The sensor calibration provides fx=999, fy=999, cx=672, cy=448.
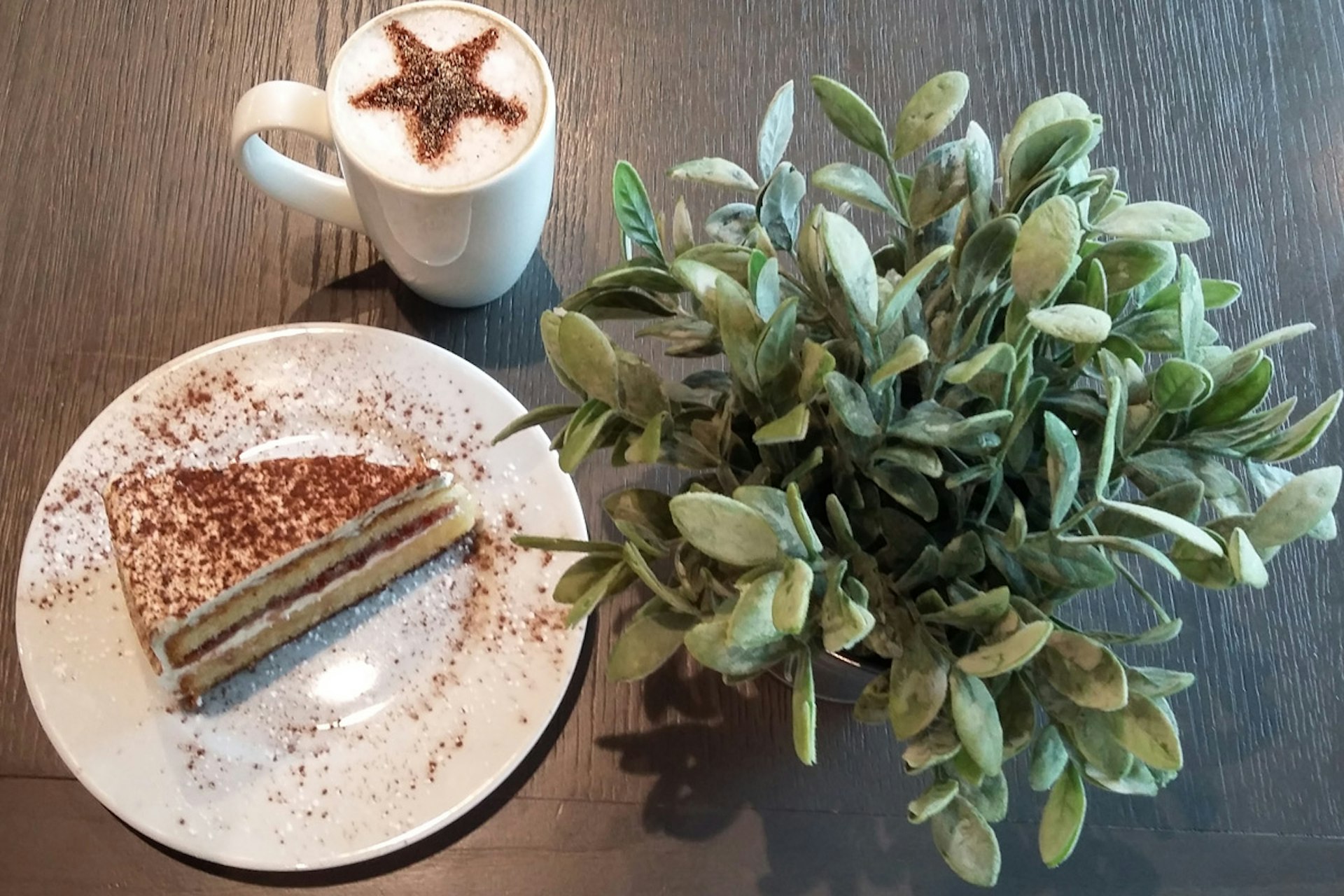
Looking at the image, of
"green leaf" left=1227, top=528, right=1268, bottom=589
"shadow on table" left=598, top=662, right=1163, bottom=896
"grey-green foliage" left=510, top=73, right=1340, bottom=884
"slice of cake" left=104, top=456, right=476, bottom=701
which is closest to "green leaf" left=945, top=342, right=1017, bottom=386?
"grey-green foliage" left=510, top=73, right=1340, bottom=884

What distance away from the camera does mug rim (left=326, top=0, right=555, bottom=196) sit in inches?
28.5

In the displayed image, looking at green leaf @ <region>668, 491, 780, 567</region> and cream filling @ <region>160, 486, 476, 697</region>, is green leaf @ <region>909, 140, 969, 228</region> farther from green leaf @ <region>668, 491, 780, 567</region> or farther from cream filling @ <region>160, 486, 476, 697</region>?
cream filling @ <region>160, 486, 476, 697</region>

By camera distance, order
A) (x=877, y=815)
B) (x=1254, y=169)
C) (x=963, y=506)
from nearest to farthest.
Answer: (x=963, y=506) < (x=877, y=815) < (x=1254, y=169)

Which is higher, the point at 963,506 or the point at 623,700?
the point at 963,506

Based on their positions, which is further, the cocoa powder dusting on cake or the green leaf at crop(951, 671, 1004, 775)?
the cocoa powder dusting on cake

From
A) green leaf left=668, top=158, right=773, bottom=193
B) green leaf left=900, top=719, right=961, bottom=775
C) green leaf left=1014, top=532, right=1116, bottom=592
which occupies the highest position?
green leaf left=668, top=158, right=773, bottom=193

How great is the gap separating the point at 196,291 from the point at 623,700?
525mm

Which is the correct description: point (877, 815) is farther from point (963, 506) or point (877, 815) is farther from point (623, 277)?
point (623, 277)

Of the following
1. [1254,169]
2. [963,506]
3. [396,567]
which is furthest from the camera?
[1254,169]

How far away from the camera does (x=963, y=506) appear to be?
48 cm

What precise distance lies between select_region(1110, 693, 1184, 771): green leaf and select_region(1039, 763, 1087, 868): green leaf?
0.11 ft

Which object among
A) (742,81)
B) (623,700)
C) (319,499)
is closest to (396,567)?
(319,499)

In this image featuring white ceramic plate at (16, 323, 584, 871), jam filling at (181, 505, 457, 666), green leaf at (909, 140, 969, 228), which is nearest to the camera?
green leaf at (909, 140, 969, 228)

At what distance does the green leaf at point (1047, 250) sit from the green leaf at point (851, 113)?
0.31 ft
